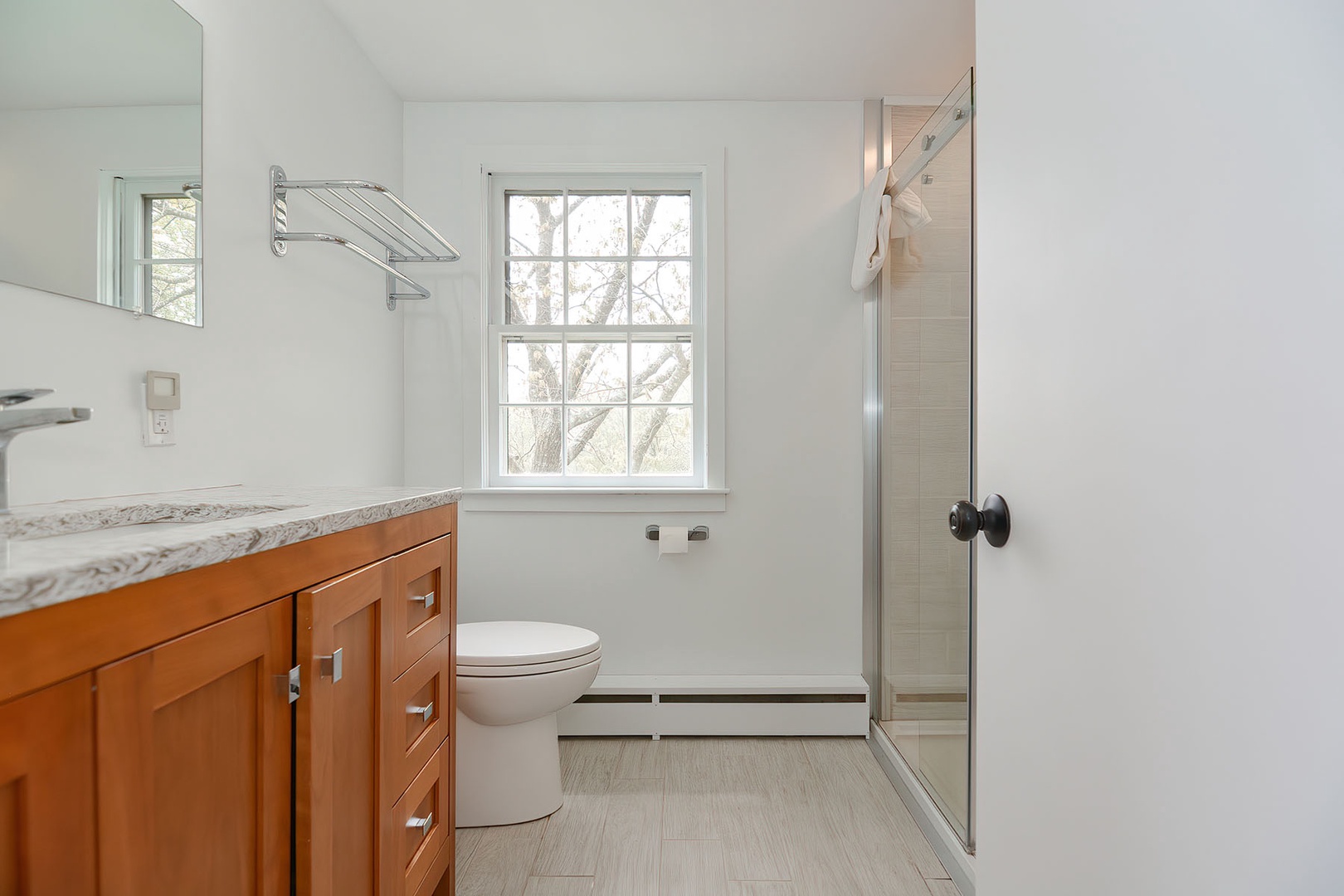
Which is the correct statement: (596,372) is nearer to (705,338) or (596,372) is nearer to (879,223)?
(705,338)

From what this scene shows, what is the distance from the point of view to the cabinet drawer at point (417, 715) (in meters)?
1.14

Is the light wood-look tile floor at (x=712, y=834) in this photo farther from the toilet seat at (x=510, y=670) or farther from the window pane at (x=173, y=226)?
the window pane at (x=173, y=226)

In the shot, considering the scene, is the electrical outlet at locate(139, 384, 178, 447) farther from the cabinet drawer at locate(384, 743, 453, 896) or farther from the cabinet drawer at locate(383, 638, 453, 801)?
the cabinet drawer at locate(384, 743, 453, 896)

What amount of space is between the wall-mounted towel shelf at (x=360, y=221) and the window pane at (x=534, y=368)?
0.39m

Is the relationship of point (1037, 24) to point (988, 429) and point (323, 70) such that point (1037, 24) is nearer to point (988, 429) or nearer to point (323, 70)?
point (988, 429)

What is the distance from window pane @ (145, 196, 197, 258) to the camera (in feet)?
4.24

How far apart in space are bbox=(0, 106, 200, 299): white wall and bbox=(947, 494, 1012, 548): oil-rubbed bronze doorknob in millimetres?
1424

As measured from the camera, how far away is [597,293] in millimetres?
2541

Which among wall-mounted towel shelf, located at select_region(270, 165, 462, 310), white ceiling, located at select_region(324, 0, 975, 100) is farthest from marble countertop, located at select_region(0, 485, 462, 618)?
white ceiling, located at select_region(324, 0, 975, 100)

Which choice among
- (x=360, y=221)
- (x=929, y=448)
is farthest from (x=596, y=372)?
(x=929, y=448)

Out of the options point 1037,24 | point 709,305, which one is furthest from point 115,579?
point 709,305

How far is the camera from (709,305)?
8.05 ft

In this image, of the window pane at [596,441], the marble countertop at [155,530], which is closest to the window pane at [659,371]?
the window pane at [596,441]

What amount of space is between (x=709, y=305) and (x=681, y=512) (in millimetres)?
764
